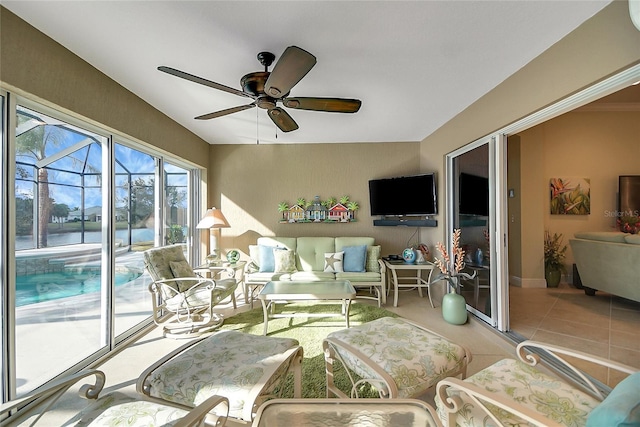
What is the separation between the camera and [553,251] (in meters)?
4.30

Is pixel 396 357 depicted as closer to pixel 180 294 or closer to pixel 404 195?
pixel 180 294

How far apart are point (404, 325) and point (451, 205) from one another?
96.8 inches

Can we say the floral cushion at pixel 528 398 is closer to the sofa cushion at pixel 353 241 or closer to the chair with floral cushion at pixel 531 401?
the chair with floral cushion at pixel 531 401

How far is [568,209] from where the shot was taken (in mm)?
4371

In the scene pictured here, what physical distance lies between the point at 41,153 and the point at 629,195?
24.6ft

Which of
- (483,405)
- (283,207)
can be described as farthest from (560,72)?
(283,207)

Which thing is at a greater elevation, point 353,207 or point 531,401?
point 353,207

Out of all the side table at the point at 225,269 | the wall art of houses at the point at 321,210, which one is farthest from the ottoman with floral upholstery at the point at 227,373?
the wall art of houses at the point at 321,210

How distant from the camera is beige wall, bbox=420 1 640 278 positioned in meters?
1.60

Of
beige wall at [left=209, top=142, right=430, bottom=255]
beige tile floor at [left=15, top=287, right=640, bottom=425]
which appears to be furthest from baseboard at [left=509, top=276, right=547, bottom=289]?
beige wall at [left=209, top=142, right=430, bottom=255]

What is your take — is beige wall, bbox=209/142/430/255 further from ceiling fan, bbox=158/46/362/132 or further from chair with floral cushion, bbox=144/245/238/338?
ceiling fan, bbox=158/46/362/132

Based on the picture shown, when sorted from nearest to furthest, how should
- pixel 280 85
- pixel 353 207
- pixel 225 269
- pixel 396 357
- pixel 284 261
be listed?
1. pixel 396 357
2. pixel 280 85
3. pixel 225 269
4. pixel 284 261
5. pixel 353 207

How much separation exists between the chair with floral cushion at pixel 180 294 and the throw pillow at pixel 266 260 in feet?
2.79

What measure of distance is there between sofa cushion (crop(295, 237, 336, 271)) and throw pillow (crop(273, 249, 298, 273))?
0.71ft
